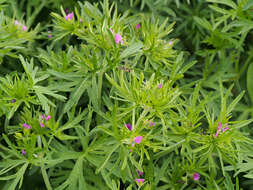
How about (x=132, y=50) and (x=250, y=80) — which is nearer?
(x=132, y=50)

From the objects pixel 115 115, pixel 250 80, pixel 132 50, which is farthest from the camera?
pixel 250 80

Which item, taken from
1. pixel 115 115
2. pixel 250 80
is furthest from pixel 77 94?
pixel 250 80

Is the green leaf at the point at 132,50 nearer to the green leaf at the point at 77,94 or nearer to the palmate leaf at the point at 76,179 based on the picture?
the green leaf at the point at 77,94

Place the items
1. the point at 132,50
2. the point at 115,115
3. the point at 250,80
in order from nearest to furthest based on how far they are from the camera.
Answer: the point at 115,115, the point at 132,50, the point at 250,80

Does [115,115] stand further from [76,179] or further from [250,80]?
[250,80]

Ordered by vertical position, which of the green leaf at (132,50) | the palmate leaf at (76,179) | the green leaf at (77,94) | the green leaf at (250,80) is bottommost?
the palmate leaf at (76,179)

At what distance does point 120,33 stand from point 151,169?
57cm

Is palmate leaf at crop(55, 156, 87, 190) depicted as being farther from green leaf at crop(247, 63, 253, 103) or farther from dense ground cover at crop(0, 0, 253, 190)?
green leaf at crop(247, 63, 253, 103)

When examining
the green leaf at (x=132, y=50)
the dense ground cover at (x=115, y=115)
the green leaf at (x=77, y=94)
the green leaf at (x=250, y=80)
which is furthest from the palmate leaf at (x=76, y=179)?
the green leaf at (x=250, y=80)

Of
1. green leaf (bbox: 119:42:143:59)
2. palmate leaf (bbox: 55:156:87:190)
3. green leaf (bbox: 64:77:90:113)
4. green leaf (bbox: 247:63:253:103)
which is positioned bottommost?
palmate leaf (bbox: 55:156:87:190)

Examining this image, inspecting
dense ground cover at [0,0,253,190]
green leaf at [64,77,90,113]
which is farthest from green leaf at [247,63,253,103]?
green leaf at [64,77,90,113]

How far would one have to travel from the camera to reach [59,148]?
1405 millimetres

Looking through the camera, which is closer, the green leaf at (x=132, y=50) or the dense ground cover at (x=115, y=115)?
the dense ground cover at (x=115, y=115)

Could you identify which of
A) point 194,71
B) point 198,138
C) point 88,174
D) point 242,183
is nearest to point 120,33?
point 198,138
